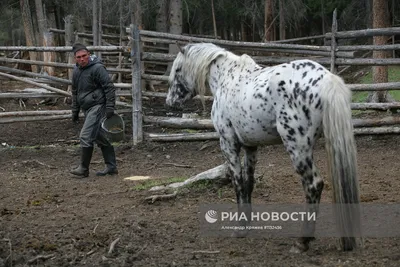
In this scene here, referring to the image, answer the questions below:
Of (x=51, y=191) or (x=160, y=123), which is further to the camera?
(x=160, y=123)

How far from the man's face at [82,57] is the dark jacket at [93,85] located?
0.06m

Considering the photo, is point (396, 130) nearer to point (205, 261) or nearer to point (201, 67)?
point (201, 67)

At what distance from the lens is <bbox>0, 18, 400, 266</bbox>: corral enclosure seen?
4.34 meters

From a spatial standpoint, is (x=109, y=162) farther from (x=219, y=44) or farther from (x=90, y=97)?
(x=219, y=44)

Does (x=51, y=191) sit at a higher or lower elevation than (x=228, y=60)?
lower

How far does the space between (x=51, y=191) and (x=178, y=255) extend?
10.9 feet

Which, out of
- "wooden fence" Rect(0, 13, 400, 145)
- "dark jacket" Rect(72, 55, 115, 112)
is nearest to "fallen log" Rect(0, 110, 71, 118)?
"wooden fence" Rect(0, 13, 400, 145)

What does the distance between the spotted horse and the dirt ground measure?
1.36 feet

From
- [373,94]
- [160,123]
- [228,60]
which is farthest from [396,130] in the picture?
[228,60]

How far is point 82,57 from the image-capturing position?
305 inches

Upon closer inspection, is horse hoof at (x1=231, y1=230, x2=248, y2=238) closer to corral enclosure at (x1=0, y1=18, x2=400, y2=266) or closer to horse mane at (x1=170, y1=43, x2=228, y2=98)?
corral enclosure at (x1=0, y1=18, x2=400, y2=266)

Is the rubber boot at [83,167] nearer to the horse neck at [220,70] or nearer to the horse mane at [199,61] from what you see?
the horse mane at [199,61]

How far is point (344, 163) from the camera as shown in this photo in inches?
164

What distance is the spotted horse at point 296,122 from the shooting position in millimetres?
4156
